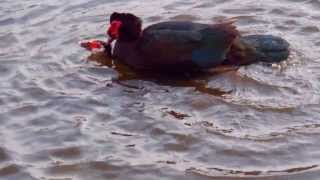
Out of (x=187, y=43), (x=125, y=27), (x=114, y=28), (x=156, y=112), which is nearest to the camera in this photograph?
(x=156, y=112)

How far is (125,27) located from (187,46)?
67 cm

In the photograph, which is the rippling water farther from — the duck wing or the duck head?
the duck head

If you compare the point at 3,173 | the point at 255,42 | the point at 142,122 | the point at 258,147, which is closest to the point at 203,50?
the point at 255,42

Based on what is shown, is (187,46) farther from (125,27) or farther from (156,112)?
(156,112)

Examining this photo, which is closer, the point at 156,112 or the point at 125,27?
the point at 156,112

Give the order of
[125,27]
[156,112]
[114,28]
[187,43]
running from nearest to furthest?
[156,112], [187,43], [125,27], [114,28]

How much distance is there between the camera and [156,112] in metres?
6.21

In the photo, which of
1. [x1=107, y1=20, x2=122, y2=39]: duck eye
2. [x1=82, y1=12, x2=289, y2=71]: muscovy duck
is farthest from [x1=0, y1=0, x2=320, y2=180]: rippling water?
[x1=107, y1=20, x2=122, y2=39]: duck eye

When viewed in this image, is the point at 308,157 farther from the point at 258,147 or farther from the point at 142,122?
the point at 142,122

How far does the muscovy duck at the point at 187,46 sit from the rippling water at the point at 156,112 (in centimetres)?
14

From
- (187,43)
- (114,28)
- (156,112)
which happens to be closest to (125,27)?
(114,28)

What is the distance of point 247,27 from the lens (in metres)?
8.01

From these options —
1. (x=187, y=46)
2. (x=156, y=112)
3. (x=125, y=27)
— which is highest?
(x=125, y=27)

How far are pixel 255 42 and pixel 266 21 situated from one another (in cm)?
104
